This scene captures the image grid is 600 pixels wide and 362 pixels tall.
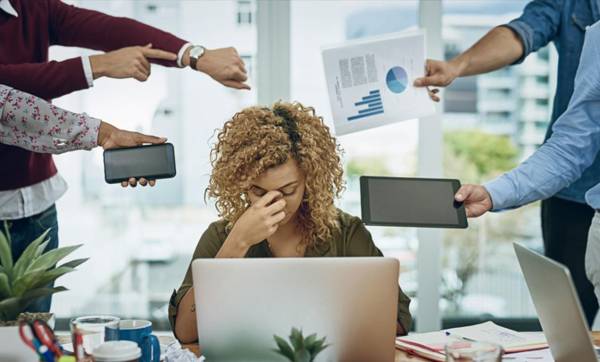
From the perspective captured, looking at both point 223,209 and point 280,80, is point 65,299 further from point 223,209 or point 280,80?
point 223,209

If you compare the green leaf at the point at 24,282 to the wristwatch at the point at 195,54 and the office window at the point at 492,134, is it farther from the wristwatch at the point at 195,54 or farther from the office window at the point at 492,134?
the office window at the point at 492,134

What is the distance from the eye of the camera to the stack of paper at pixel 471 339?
1812mm

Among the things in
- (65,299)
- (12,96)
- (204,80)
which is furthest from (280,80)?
(12,96)

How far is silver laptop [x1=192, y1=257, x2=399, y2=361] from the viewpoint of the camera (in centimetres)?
155

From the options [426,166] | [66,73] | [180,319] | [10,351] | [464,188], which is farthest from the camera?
[426,166]

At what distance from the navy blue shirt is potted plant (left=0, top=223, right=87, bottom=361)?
5.30 feet

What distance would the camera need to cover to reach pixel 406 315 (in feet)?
6.65

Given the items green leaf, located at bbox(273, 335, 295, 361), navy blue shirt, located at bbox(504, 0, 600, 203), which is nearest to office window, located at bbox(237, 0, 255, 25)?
navy blue shirt, located at bbox(504, 0, 600, 203)

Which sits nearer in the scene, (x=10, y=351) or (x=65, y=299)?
(x=10, y=351)

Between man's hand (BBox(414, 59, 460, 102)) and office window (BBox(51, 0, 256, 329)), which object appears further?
office window (BBox(51, 0, 256, 329))

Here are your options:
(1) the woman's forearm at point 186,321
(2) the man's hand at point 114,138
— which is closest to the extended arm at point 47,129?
Answer: (2) the man's hand at point 114,138

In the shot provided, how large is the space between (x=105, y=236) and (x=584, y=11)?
232 centimetres

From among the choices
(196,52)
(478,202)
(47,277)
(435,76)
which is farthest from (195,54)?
(47,277)

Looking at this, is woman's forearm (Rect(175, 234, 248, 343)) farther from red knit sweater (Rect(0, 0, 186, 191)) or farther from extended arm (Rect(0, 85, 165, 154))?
red knit sweater (Rect(0, 0, 186, 191))
